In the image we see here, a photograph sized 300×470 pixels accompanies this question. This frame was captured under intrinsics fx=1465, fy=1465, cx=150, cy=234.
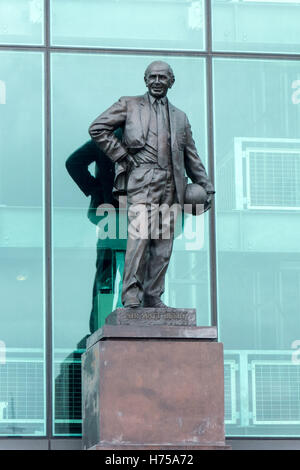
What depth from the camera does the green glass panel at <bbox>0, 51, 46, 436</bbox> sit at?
14703mm

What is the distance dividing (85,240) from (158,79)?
6.79ft

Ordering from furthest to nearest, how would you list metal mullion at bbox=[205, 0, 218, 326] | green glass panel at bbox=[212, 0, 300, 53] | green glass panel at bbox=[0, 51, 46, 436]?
1. green glass panel at bbox=[212, 0, 300, 53]
2. metal mullion at bbox=[205, 0, 218, 326]
3. green glass panel at bbox=[0, 51, 46, 436]

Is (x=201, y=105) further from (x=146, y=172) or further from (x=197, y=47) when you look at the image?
(x=146, y=172)

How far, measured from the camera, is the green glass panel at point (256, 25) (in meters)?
16.0

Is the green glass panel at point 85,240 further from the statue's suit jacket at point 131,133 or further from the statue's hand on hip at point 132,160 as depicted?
the statue's hand on hip at point 132,160

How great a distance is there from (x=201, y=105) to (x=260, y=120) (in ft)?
2.18

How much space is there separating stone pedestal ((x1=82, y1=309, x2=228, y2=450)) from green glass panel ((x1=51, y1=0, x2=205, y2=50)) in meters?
3.61

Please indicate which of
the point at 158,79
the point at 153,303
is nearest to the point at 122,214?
the point at 153,303

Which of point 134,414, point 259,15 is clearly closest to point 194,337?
point 134,414

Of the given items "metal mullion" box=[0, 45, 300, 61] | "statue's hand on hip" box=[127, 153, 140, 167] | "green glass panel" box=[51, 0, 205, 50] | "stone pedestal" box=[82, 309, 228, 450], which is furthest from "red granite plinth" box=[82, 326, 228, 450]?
"green glass panel" box=[51, 0, 205, 50]

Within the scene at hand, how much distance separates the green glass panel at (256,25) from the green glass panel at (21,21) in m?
1.92

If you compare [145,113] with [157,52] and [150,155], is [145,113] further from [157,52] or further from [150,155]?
[157,52]

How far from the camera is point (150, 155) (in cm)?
1398

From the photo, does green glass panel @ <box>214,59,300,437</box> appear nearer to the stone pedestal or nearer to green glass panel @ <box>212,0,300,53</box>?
Result: green glass panel @ <box>212,0,300,53</box>
